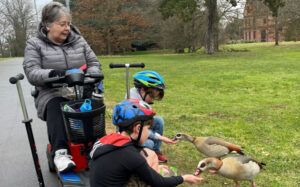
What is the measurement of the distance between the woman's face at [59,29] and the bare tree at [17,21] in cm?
5597

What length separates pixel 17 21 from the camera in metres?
56.5

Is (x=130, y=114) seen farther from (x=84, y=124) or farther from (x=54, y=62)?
(x=54, y=62)

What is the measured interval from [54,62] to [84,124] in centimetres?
102

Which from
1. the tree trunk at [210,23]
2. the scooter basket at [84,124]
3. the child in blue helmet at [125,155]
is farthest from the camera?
the tree trunk at [210,23]

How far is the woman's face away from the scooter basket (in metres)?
0.89

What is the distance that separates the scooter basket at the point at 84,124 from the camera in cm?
280

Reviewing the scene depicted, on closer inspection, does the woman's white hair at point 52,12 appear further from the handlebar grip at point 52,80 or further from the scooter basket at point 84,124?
the scooter basket at point 84,124

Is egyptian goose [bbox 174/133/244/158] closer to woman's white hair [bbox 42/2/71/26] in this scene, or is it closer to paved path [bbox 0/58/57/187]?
paved path [bbox 0/58/57/187]

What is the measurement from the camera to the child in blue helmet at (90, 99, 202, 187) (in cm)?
226

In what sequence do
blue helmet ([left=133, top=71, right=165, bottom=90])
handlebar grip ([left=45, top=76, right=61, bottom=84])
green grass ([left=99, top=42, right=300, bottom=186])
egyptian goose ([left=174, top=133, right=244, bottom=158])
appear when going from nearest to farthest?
handlebar grip ([left=45, top=76, right=61, bottom=84]) < blue helmet ([left=133, top=71, right=165, bottom=90]) < egyptian goose ([left=174, top=133, right=244, bottom=158]) < green grass ([left=99, top=42, right=300, bottom=186])

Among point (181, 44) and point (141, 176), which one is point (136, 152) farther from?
point (181, 44)

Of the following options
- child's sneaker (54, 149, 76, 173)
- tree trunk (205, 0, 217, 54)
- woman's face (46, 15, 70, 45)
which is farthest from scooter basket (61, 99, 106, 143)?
tree trunk (205, 0, 217, 54)

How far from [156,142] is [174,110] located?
3627mm


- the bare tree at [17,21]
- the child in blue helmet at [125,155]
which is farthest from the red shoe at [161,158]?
the bare tree at [17,21]
